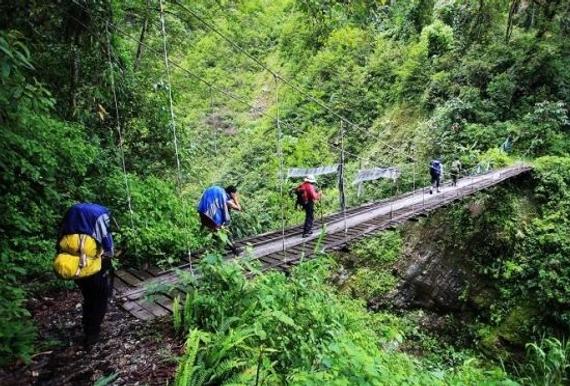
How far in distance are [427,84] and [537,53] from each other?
12.3 feet

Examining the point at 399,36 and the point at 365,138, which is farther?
the point at 399,36

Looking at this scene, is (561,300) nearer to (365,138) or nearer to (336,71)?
(365,138)

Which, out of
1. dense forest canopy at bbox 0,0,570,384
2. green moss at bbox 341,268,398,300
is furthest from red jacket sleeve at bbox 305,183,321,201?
green moss at bbox 341,268,398,300

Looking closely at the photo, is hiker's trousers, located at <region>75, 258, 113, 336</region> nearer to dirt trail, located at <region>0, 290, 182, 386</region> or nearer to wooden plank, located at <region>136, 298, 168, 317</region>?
dirt trail, located at <region>0, 290, 182, 386</region>

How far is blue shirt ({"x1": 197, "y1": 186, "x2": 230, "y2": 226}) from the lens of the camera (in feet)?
14.1

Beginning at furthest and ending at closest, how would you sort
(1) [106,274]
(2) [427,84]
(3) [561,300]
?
(2) [427,84]
(3) [561,300]
(1) [106,274]

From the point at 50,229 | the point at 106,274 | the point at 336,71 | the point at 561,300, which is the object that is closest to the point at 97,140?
the point at 50,229

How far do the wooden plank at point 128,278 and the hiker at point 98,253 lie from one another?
38.7 inches

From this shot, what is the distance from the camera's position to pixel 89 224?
2.62 meters

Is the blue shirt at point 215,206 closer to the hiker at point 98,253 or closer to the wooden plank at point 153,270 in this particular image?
the wooden plank at point 153,270

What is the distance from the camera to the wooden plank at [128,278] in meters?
3.71

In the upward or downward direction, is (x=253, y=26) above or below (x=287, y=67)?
above

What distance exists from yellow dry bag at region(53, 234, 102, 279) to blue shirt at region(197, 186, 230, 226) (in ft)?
5.72

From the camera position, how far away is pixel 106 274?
8.97 feet
